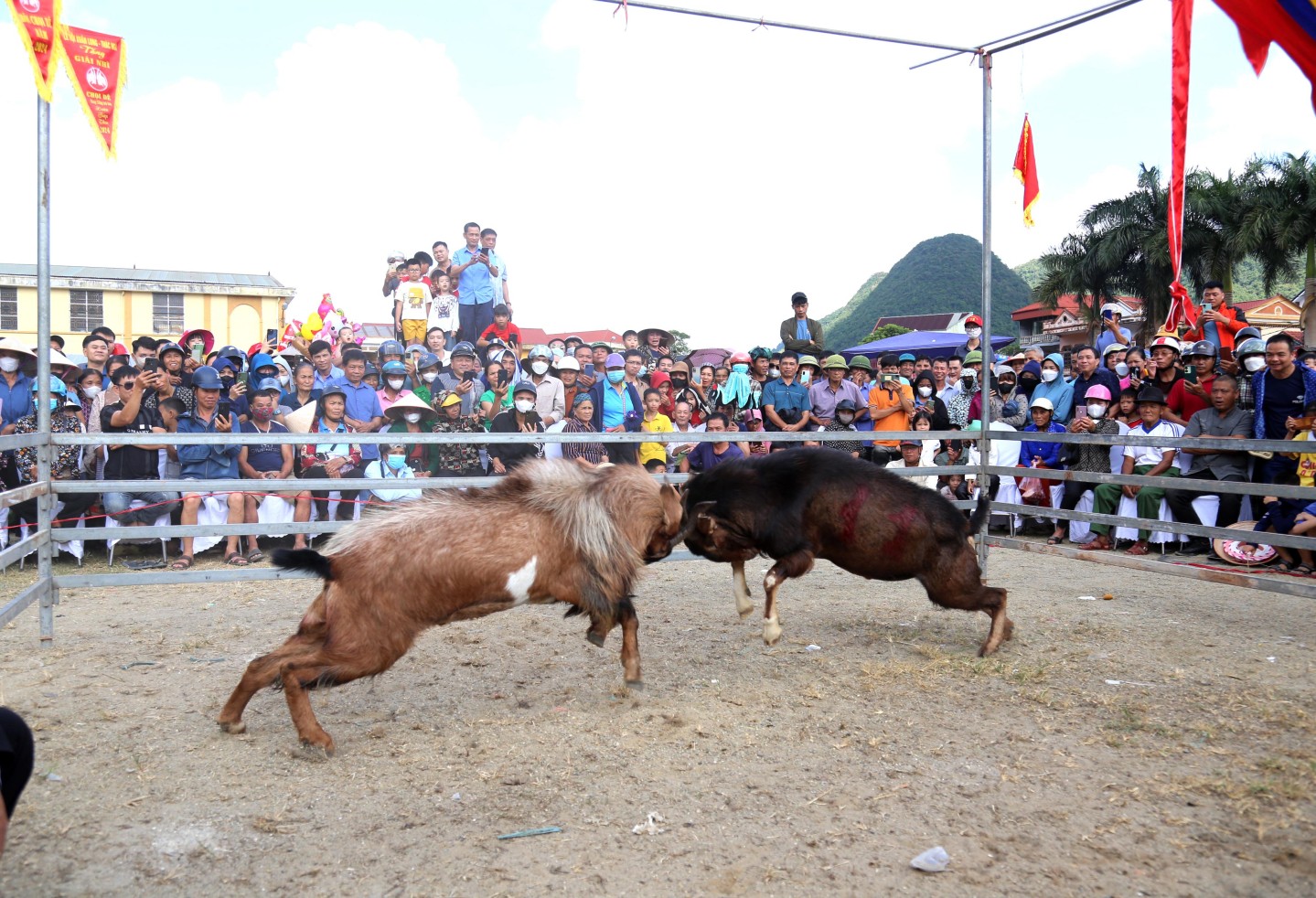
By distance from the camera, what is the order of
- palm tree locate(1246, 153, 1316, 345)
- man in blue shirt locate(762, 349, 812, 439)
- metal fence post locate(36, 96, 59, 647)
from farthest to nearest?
palm tree locate(1246, 153, 1316, 345) < man in blue shirt locate(762, 349, 812, 439) < metal fence post locate(36, 96, 59, 647)

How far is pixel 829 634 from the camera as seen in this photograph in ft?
19.2

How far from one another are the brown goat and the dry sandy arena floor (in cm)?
37

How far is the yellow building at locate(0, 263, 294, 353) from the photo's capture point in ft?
113

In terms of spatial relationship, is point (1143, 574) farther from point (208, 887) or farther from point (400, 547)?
point (208, 887)

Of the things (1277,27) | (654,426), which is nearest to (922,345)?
(654,426)

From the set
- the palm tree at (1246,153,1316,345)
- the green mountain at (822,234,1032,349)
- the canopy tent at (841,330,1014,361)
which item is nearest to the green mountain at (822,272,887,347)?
the green mountain at (822,234,1032,349)

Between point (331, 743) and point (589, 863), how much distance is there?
146 centimetres

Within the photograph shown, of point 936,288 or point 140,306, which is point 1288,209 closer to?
point 936,288

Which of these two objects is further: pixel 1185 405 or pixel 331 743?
pixel 1185 405

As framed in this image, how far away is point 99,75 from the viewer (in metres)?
5.49

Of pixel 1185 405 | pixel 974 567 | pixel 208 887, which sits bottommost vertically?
pixel 208 887

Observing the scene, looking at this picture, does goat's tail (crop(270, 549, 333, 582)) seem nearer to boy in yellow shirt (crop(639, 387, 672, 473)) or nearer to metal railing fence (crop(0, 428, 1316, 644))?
metal railing fence (crop(0, 428, 1316, 644))

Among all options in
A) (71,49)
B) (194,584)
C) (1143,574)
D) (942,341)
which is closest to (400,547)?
(71,49)

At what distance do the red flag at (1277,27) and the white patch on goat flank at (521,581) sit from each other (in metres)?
3.35
